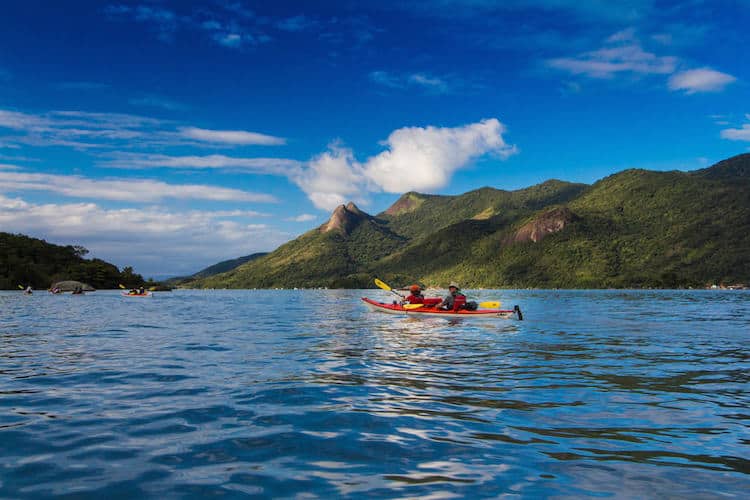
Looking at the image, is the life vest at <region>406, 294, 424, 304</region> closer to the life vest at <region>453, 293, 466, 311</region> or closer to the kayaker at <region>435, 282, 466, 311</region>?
the kayaker at <region>435, 282, 466, 311</region>

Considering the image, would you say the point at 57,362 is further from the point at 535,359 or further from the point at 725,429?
the point at 725,429

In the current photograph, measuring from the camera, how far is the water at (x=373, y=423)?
6.96m

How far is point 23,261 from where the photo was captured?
18038 centimetres

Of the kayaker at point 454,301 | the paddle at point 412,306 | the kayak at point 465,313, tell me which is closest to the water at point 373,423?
the kayak at point 465,313

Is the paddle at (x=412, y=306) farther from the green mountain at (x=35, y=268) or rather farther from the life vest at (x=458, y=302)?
the green mountain at (x=35, y=268)

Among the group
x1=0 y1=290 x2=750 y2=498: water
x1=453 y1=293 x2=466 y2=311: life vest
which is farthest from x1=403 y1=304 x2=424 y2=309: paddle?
x1=0 y1=290 x2=750 y2=498: water

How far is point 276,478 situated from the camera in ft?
23.4

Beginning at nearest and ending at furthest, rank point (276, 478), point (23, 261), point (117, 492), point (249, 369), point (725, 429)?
1. point (117, 492)
2. point (276, 478)
3. point (725, 429)
4. point (249, 369)
5. point (23, 261)

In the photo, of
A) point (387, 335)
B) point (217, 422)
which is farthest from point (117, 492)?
A: point (387, 335)

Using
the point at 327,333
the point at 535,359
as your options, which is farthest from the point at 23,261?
the point at 535,359

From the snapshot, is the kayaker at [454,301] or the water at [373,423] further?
the kayaker at [454,301]

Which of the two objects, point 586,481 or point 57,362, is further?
point 57,362

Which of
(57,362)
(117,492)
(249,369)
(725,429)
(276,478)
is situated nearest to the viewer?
(117,492)

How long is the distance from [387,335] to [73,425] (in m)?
20.5
